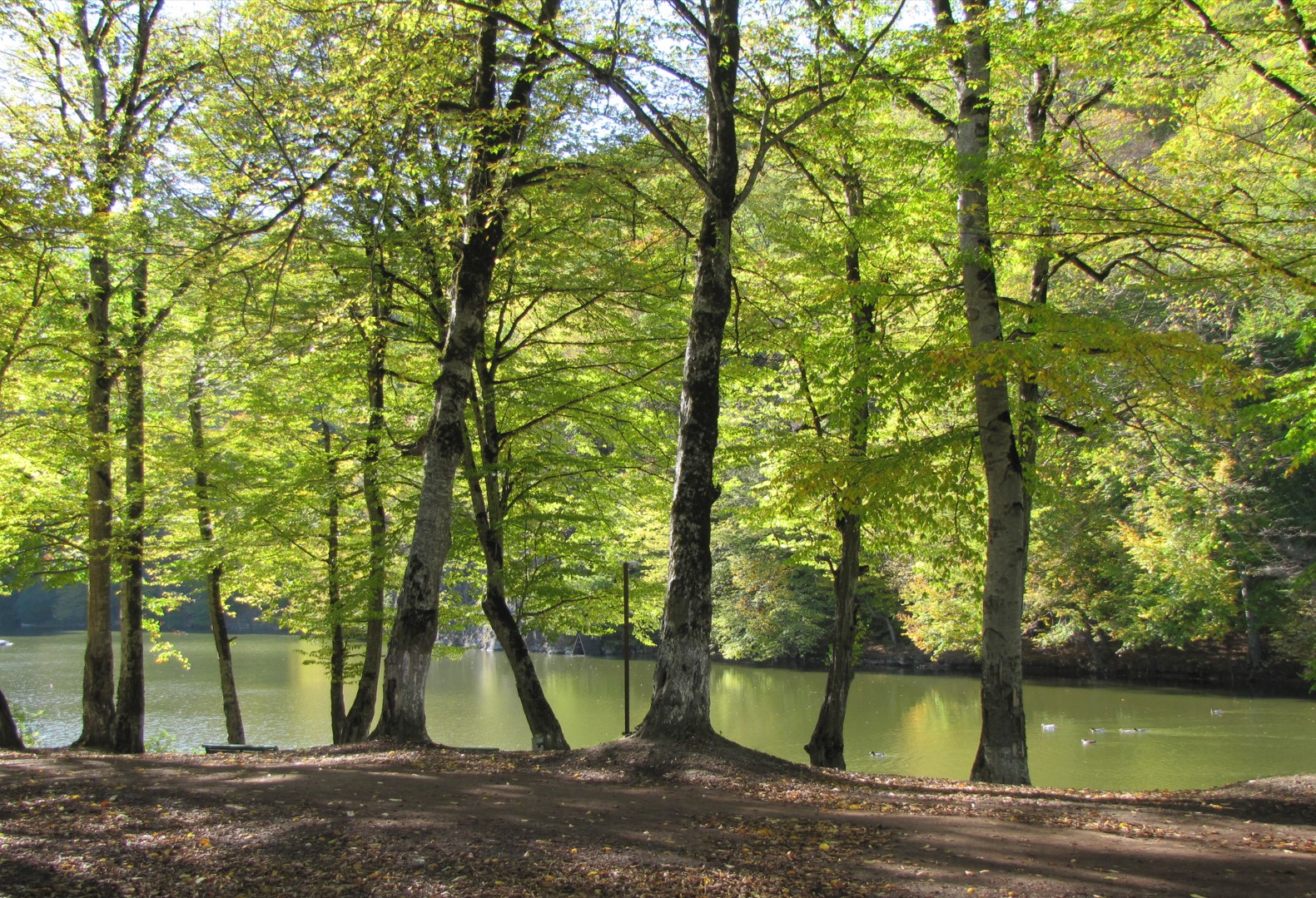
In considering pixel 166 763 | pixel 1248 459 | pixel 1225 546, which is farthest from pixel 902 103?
pixel 1225 546

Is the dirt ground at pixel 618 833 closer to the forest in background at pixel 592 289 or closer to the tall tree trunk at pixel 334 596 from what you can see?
the forest in background at pixel 592 289

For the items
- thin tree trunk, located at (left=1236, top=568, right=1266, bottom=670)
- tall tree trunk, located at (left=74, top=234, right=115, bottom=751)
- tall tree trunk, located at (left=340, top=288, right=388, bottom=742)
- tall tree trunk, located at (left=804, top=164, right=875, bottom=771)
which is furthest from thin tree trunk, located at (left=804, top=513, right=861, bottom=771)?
thin tree trunk, located at (left=1236, top=568, right=1266, bottom=670)

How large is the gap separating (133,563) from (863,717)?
17043mm

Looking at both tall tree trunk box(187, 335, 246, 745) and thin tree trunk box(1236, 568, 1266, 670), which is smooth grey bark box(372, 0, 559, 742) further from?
thin tree trunk box(1236, 568, 1266, 670)

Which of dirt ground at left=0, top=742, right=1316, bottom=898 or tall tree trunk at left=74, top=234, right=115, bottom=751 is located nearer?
dirt ground at left=0, top=742, right=1316, bottom=898

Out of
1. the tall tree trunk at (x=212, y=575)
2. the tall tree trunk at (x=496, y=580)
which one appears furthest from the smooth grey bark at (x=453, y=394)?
the tall tree trunk at (x=212, y=575)

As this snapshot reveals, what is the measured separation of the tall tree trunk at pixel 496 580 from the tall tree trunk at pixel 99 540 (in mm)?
4618

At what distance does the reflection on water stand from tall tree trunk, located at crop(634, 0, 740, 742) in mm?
10932

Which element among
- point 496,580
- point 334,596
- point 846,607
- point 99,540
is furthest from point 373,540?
point 846,607

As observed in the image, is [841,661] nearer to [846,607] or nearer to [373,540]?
[846,607]

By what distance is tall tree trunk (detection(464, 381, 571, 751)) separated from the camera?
9711mm

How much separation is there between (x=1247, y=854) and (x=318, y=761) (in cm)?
579

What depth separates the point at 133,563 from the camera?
11.2 metres

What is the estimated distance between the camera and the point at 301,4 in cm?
725
